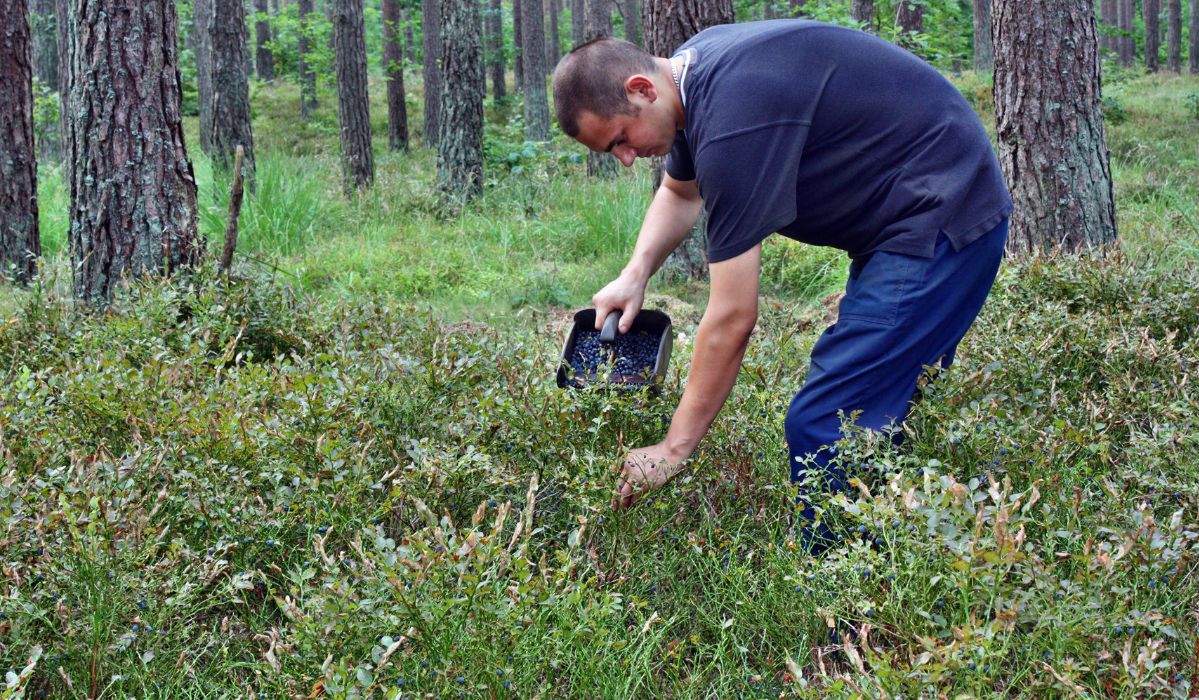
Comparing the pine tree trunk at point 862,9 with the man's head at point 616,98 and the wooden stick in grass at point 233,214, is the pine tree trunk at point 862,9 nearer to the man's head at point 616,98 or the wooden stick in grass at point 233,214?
the wooden stick in grass at point 233,214

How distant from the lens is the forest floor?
226 cm

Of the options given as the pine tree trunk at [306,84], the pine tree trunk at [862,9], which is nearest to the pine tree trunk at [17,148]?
the pine tree trunk at [862,9]

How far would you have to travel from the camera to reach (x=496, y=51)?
26.5 metres

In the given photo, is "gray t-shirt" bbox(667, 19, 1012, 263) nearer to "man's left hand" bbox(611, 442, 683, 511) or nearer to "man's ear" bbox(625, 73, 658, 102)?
"man's ear" bbox(625, 73, 658, 102)

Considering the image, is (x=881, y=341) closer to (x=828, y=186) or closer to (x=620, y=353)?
(x=828, y=186)

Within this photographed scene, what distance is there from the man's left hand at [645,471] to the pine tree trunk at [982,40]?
23.6 m

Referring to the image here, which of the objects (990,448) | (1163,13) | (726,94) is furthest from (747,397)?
(1163,13)

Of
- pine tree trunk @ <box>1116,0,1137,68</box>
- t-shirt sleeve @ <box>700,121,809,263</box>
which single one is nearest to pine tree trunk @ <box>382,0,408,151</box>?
t-shirt sleeve @ <box>700,121,809,263</box>

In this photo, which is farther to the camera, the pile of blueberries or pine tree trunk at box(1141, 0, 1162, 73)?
pine tree trunk at box(1141, 0, 1162, 73)

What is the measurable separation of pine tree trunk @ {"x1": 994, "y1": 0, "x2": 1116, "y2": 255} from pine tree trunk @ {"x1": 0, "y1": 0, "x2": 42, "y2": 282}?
6938 mm

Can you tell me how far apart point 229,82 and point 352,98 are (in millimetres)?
1655

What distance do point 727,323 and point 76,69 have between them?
4.60 m

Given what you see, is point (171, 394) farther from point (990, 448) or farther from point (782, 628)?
point (990, 448)

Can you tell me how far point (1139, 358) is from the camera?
4008mm
